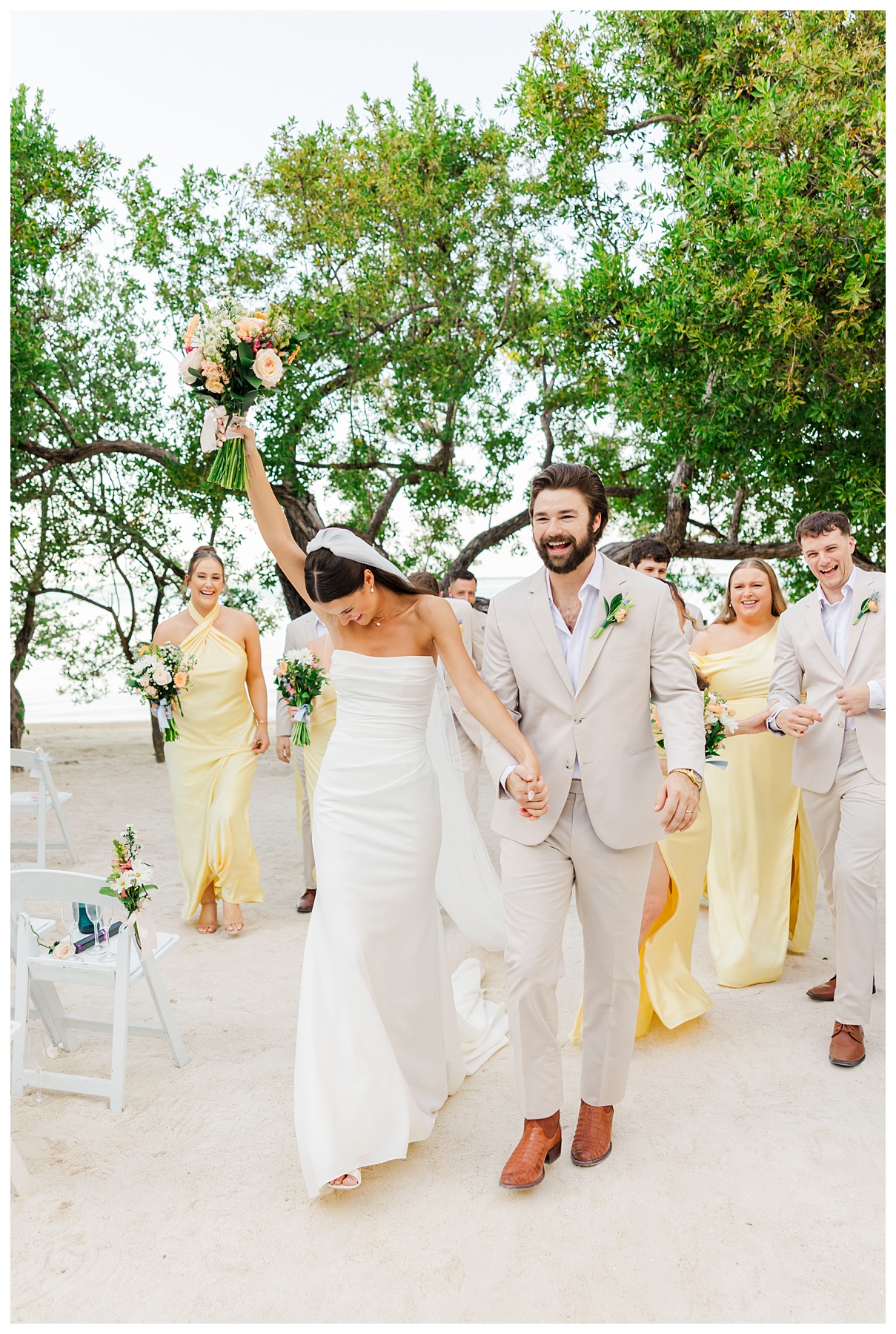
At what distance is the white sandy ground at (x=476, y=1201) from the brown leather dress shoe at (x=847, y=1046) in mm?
78

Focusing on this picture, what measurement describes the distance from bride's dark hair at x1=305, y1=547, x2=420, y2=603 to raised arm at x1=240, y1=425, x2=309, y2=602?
0.23 meters

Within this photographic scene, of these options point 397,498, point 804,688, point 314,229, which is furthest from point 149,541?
point 804,688

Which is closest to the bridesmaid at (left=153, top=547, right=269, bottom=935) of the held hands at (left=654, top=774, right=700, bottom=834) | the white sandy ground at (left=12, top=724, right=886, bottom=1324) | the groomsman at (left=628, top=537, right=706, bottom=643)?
the white sandy ground at (left=12, top=724, right=886, bottom=1324)

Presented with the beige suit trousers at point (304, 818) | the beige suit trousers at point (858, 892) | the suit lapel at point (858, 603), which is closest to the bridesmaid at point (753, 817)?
the suit lapel at point (858, 603)

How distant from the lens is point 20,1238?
3275 millimetres

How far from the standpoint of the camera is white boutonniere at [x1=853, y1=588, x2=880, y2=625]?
4.73 metres

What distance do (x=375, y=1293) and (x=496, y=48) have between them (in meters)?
13.1

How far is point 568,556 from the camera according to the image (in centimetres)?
351

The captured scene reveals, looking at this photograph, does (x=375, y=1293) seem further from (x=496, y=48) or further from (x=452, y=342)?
(x=496, y=48)

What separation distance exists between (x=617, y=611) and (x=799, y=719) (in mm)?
1647

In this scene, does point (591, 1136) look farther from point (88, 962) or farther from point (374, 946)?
point (88, 962)

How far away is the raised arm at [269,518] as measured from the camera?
4.02m

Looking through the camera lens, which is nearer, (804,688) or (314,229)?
(804,688)

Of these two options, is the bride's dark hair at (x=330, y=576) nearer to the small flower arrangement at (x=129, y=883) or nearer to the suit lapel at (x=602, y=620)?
the suit lapel at (x=602, y=620)
